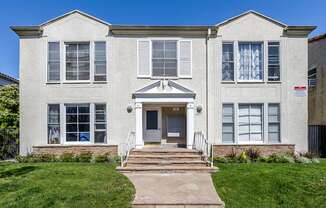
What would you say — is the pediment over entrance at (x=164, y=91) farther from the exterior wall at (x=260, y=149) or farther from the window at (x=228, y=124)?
the exterior wall at (x=260, y=149)

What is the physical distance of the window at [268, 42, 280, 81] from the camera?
13.5 metres

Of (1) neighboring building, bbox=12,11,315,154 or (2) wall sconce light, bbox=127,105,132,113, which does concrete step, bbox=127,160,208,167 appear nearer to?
(1) neighboring building, bbox=12,11,315,154

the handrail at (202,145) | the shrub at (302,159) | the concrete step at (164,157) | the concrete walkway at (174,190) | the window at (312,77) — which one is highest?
the window at (312,77)

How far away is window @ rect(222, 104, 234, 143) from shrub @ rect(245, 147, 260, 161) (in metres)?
1.00

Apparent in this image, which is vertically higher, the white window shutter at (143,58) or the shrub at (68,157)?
the white window shutter at (143,58)

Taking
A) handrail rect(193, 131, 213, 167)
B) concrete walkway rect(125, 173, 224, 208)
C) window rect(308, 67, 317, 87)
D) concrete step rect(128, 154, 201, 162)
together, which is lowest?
concrete walkway rect(125, 173, 224, 208)

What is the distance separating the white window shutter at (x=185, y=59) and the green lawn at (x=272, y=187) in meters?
5.86

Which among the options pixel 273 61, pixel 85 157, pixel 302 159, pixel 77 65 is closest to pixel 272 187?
pixel 302 159

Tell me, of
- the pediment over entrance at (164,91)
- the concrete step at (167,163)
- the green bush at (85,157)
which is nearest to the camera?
the concrete step at (167,163)

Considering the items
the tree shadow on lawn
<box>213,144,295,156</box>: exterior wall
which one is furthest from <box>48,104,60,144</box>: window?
<box>213,144,295,156</box>: exterior wall

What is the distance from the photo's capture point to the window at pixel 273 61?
44.4 feet

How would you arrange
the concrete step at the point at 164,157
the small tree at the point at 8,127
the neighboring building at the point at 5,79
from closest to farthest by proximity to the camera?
the concrete step at the point at 164,157 < the small tree at the point at 8,127 < the neighboring building at the point at 5,79

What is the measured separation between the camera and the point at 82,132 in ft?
Answer: 43.9

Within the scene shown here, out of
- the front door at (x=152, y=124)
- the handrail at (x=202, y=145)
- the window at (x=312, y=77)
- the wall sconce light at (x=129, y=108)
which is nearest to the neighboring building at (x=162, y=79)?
the wall sconce light at (x=129, y=108)
